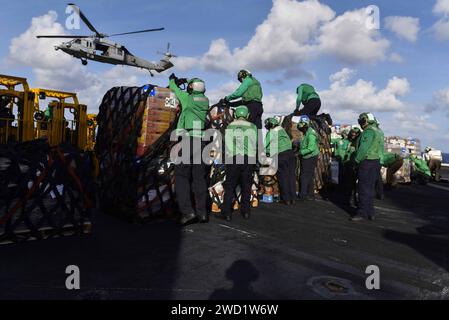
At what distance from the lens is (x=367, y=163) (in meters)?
6.67

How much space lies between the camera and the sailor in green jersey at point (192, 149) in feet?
18.3

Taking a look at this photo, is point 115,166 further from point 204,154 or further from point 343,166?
point 343,166

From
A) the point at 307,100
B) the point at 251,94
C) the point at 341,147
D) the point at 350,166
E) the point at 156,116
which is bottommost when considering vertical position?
the point at 350,166

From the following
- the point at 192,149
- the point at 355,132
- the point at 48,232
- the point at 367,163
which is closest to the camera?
the point at 48,232

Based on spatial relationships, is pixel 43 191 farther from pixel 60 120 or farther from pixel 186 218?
pixel 60 120

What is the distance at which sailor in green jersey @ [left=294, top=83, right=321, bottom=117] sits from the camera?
35.1ft

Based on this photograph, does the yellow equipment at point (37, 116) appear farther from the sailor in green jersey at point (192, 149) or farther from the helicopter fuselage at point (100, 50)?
the helicopter fuselage at point (100, 50)

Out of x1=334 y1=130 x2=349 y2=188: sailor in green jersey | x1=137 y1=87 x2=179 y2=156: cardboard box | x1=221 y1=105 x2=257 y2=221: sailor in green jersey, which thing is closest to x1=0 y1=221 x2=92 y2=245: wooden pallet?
x1=137 y1=87 x2=179 y2=156: cardboard box

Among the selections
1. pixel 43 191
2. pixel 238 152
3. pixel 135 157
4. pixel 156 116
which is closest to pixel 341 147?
pixel 238 152

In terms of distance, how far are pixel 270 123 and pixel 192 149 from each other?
326cm

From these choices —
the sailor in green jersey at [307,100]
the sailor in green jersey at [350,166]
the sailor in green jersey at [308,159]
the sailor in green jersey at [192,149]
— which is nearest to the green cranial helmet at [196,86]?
the sailor in green jersey at [192,149]

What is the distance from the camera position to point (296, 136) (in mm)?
10422
